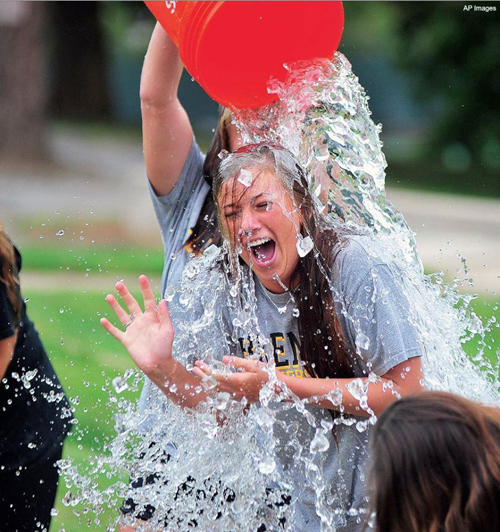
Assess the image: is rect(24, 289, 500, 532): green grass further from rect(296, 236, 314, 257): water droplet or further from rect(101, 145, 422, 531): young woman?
rect(296, 236, 314, 257): water droplet

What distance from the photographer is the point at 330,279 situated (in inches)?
99.3

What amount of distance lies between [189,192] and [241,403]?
84 centimetres

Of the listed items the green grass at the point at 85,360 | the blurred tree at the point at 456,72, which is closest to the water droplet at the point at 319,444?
the green grass at the point at 85,360

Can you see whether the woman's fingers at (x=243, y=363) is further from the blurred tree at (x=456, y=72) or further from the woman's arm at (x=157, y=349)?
the blurred tree at (x=456, y=72)

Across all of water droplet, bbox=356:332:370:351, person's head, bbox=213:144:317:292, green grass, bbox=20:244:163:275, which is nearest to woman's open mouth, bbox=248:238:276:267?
person's head, bbox=213:144:317:292

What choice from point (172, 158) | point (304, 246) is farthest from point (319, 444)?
point (172, 158)

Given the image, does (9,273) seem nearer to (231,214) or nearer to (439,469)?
(231,214)

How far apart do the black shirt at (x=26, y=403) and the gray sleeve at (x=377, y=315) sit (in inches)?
42.3

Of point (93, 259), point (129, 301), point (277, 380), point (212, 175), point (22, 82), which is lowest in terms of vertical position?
point (93, 259)

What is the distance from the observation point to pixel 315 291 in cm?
253

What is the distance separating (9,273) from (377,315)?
120 cm

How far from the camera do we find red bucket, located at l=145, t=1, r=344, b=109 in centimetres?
268

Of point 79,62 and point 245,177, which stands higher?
point 79,62

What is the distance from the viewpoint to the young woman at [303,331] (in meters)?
2.43
